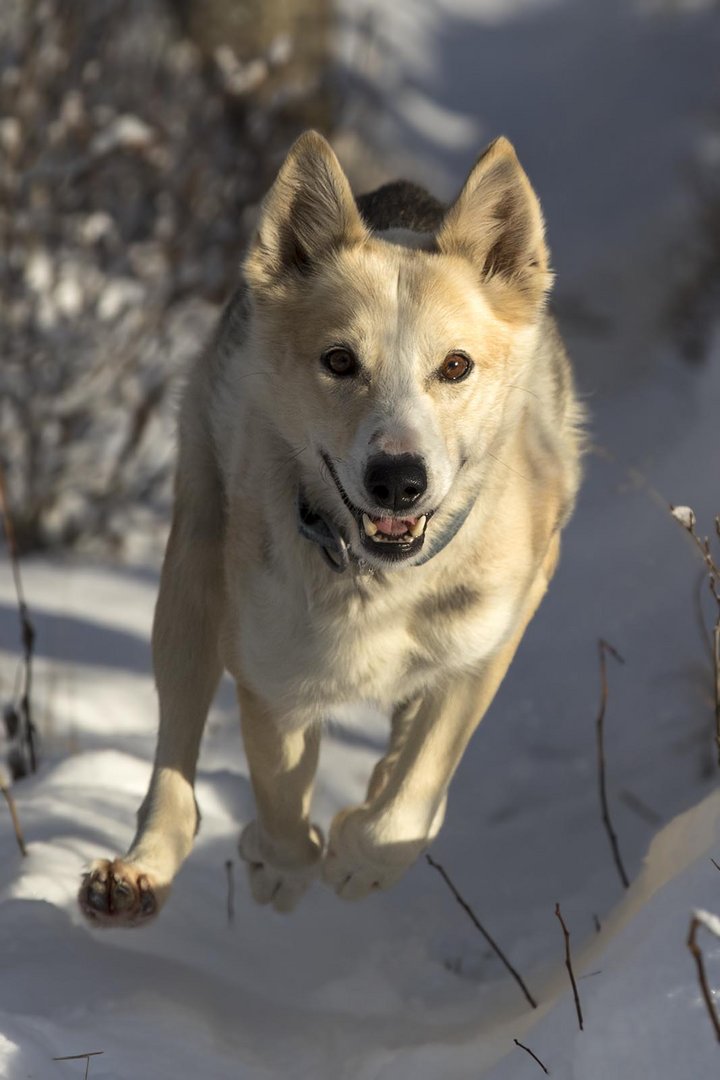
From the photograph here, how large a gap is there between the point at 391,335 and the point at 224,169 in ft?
18.4

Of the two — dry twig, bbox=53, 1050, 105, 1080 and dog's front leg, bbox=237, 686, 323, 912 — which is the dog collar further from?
dry twig, bbox=53, 1050, 105, 1080

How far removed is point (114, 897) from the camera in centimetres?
304

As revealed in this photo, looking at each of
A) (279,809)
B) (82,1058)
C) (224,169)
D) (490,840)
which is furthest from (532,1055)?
(224,169)

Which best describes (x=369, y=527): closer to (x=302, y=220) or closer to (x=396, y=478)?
(x=396, y=478)

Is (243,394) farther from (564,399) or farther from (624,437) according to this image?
(624,437)

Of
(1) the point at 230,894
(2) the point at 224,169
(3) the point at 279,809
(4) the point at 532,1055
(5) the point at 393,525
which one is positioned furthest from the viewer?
(2) the point at 224,169

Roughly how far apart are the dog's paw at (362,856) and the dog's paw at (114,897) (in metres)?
0.51

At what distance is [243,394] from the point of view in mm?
3400

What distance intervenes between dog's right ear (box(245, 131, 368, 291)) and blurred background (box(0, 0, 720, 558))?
2847mm

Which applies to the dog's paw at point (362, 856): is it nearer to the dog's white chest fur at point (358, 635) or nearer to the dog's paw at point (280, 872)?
the dog's paw at point (280, 872)

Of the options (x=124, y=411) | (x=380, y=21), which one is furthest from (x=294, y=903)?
(x=380, y=21)

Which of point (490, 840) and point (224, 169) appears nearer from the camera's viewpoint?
point (490, 840)

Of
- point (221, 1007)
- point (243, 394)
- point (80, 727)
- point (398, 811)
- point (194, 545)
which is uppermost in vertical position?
point (243, 394)

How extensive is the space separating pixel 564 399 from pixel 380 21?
9996 millimetres
